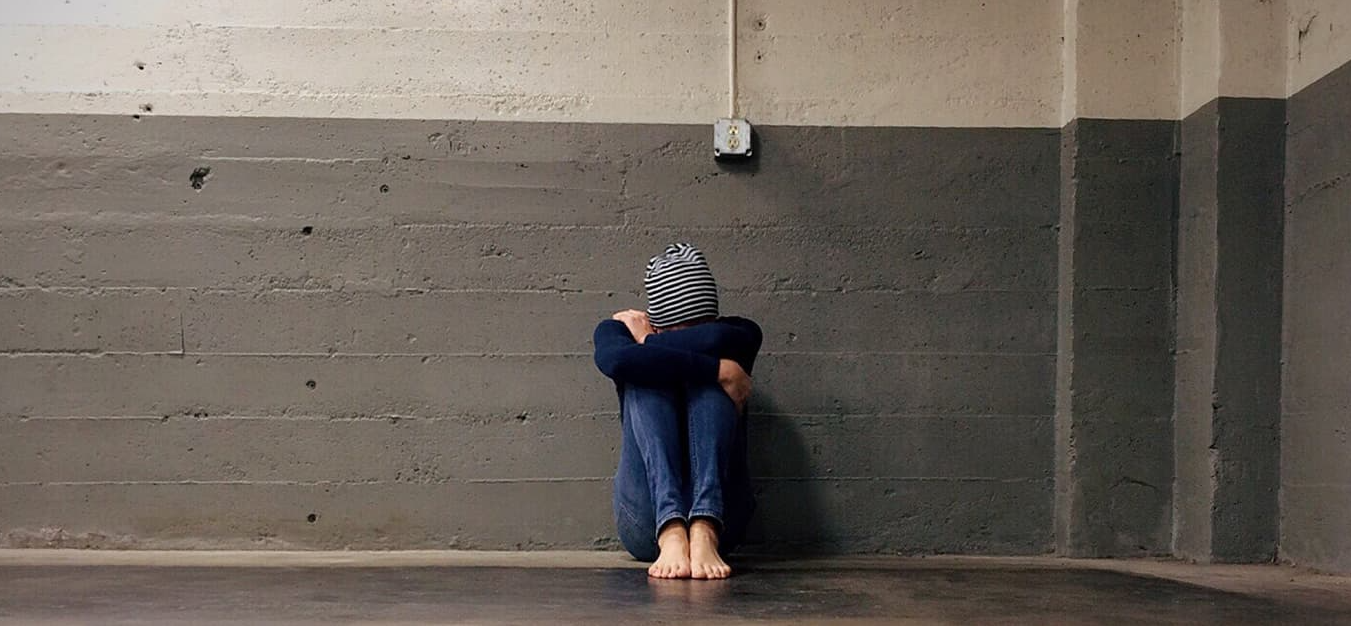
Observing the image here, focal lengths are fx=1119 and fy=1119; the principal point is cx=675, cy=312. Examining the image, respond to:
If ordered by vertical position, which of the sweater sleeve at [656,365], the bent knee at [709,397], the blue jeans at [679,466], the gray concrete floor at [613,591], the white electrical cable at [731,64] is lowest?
the gray concrete floor at [613,591]

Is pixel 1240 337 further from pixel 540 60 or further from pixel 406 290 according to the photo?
pixel 406 290

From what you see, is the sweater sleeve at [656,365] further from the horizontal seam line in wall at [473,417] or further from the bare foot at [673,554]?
the horizontal seam line in wall at [473,417]

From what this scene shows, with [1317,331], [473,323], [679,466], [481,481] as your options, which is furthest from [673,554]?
[1317,331]

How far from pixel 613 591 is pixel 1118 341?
1.80 meters

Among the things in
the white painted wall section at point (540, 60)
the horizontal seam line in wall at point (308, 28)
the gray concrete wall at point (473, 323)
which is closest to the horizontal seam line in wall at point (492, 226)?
the gray concrete wall at point (473, 323)

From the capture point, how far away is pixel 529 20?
3477 mm

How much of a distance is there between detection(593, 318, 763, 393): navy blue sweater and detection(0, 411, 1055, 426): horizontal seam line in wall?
414 millimetres

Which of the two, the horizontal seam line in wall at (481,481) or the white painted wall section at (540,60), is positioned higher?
the white painted wall section at (540,60)

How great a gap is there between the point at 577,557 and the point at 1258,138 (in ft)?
7.52

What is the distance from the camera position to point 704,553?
272 centimetres

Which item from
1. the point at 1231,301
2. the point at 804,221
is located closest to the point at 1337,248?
the point at 1231,301

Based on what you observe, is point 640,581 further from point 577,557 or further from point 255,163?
point 255,163

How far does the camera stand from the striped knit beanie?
10.00 ft

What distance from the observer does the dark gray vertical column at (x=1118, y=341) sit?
3357mm
